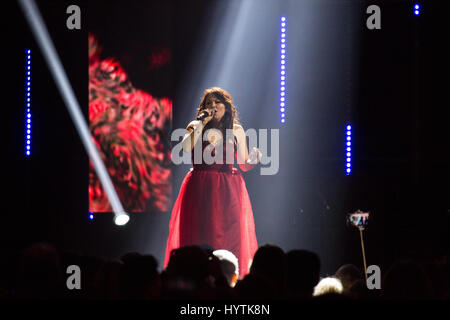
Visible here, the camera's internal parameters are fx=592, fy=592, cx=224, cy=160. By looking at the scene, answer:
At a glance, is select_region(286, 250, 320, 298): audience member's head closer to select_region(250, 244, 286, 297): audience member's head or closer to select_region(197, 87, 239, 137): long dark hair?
select_region(250, 244, 286, 297): audience member's head

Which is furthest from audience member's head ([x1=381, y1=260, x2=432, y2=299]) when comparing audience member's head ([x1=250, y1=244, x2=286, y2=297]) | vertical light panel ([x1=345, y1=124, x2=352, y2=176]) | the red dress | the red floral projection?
the red floral projection

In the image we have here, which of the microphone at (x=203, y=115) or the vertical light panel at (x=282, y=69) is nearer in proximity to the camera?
the microphone at (x=203, y=115)

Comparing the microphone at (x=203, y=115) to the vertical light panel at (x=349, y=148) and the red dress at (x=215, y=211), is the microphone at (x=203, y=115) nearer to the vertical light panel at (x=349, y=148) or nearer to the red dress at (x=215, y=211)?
the red dress at (x=215, y=211)

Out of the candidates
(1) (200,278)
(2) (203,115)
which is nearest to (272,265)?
(1) (200,278)

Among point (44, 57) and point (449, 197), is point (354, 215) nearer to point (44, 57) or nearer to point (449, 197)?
point (449, 197)

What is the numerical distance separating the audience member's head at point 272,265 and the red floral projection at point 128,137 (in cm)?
319

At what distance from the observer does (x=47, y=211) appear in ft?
18.0

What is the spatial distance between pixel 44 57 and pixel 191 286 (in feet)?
12.8

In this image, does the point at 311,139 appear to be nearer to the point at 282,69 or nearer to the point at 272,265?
the point at 282,69

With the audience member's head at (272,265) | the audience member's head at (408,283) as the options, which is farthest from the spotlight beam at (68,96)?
the audience member's head at (408,283)

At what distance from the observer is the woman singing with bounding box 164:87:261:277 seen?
486 cm

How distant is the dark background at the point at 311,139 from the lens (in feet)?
17.4
